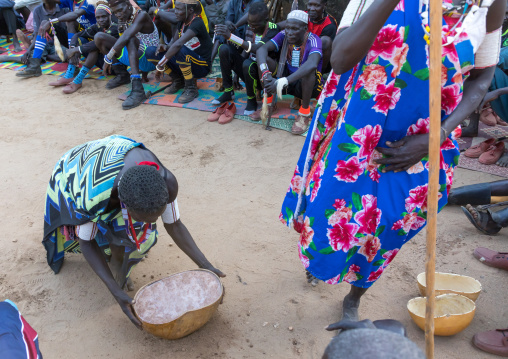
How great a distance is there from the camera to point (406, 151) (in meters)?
1.61

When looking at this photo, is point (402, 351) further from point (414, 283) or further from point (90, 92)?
point (90, 92)

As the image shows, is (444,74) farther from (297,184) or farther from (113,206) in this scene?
(113,206)

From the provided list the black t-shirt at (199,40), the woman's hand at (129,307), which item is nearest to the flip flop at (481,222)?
the woman's hand at (129,307)

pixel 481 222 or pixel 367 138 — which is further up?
pixel 367 138

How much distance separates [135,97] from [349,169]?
3965 mm

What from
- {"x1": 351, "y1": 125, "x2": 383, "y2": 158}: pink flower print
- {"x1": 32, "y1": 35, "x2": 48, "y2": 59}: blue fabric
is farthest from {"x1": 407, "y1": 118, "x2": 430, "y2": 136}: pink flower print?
{"x1": 32, "y1": 35, "x2": 48, "y2": 59}: blue fabric

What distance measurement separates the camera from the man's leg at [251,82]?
457cm

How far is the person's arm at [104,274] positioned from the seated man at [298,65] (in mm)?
2490

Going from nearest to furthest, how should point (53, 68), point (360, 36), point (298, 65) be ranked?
point (360, 36), point (298, 65), point (53, 68)

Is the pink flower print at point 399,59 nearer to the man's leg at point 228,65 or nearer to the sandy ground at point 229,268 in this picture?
the sandy ground at point 229,268

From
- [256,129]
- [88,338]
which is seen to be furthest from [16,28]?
[88,338]

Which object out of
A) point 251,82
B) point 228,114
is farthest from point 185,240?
point 251,82

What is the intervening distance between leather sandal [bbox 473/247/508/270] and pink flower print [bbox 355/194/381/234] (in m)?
1.22

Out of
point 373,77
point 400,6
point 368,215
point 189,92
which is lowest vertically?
point 189,92
